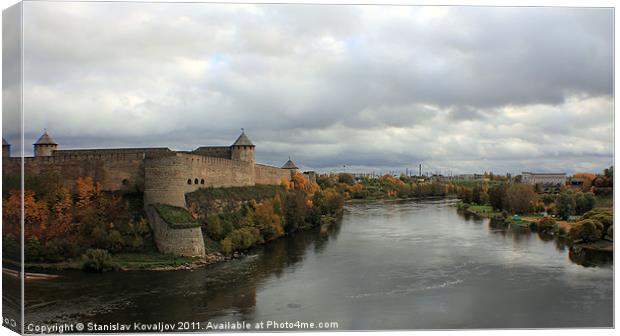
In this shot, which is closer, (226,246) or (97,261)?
(97,261)

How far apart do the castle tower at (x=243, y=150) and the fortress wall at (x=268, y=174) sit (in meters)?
0.84

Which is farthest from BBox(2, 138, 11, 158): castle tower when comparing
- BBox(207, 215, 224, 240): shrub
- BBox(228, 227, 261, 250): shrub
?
BBox(228, 227, 261, 250): shrub

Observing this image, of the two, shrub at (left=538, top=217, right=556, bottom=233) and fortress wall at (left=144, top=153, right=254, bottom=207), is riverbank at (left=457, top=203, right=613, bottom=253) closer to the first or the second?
shrub at (left=538, top=217, right=556, bottom=233)

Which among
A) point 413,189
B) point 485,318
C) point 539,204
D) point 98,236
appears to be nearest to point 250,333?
→ point 485,318

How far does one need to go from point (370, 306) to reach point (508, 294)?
7.33ft

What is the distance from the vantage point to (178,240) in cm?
1028

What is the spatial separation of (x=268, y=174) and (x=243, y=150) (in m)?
2.51

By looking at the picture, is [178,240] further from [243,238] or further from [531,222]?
[531,222]

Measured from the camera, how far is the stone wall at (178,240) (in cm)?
1024

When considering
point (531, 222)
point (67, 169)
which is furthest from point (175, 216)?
point (531, 222)

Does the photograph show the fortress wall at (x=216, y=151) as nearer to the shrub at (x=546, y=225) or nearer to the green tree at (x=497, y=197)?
the green tree at (x=497, y=197)

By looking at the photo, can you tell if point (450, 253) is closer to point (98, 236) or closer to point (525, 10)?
point (525, 10)

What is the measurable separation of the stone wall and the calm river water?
0.73 metres

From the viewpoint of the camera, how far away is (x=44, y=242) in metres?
9.23
